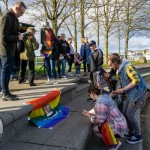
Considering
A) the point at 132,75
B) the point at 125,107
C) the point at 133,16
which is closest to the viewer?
the point at 132,75

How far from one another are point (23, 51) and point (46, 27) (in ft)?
3.79

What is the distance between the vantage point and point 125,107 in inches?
217

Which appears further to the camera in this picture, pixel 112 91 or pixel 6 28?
pixel 112 91

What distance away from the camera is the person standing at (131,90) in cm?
524

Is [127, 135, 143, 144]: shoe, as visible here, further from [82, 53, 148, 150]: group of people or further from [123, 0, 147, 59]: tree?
[123, 0, 147, 59]: tree

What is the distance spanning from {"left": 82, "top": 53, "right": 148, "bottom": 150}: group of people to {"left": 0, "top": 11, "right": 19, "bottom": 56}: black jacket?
187 cm

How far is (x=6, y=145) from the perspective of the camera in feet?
Result: 13.2

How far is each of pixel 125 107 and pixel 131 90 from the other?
1.39ft

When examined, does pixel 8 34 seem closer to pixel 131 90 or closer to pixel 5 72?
pixel 5 72

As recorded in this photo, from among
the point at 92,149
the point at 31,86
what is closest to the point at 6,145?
the point at 92,149

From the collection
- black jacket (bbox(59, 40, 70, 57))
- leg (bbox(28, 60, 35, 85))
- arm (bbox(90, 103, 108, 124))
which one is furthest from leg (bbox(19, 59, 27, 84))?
arm (bbox(90, 103, 108, 124))

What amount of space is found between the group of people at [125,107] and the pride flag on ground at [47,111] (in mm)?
640

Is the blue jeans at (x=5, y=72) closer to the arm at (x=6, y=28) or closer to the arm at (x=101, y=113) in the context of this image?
the arm at (x=6, y=28)

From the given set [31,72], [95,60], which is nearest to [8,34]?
[31,72]
